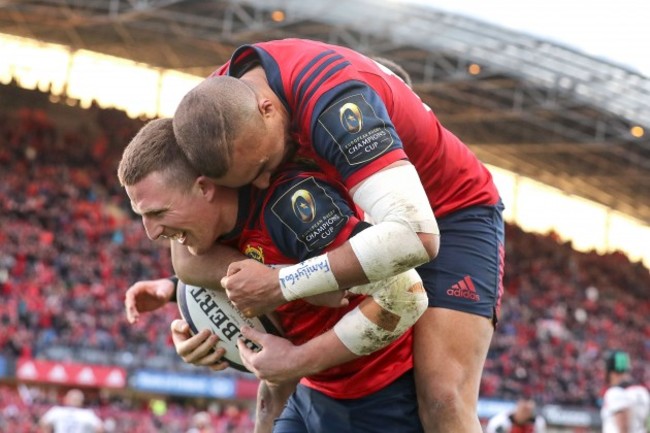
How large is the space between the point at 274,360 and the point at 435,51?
25.0m

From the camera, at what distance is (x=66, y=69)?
110ft

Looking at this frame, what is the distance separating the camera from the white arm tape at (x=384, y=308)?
3912 millimetres

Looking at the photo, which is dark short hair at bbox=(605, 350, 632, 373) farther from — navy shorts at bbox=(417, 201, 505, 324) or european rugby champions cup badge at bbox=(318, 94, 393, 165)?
european rugby champions cup badge at bbox=(318, 94, 393, 165)

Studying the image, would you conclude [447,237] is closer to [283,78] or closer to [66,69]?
[283,78]

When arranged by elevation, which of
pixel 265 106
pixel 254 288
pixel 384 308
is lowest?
pixel 384 308

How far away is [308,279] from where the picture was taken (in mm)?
3723

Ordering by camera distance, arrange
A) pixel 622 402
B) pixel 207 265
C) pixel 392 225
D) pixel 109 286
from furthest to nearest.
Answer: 1. pixel 109 286
2. pixel 622 402
3. pixel 207 265
4. pixel 392 225

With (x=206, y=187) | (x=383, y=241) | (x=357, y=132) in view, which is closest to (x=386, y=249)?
(x=383, y=241)

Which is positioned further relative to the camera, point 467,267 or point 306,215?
point 467,267

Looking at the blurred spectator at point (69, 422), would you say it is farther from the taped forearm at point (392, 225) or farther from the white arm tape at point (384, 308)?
the taped forearm at point (392, 225)

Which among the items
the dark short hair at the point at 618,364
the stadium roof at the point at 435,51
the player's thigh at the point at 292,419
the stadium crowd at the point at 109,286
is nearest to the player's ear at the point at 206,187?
the player's thigh at the point at 292,419

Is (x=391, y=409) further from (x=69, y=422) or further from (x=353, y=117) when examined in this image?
(x=69, y=422)

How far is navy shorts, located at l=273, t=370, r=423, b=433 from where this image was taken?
14.5 ft

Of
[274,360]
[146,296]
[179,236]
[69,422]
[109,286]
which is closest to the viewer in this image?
[274,360]
